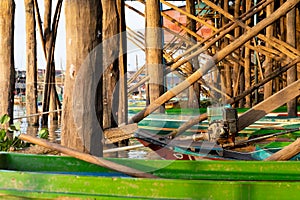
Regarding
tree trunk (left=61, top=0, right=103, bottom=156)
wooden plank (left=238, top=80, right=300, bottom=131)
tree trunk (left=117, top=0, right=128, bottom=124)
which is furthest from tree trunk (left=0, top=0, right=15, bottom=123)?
wooden plank (left=238, top=80, right=300, bottom=131)

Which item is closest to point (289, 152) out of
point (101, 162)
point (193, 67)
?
point (101, 162)

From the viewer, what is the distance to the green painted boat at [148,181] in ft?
10.6

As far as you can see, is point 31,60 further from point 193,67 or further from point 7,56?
point 193,67

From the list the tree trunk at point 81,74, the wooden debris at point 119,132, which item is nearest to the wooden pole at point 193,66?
the wooden debris at point 119,132

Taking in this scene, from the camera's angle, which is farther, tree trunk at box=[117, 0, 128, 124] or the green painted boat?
tree trunk at box=[117, 0, 128, 124]

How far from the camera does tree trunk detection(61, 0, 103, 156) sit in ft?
13.8

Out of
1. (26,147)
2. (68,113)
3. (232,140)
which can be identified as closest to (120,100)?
(26,147)

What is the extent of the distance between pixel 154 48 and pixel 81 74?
5.10m

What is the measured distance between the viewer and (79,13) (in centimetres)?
420

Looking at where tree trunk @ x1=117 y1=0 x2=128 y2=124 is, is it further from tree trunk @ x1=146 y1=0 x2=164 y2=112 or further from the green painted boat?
the green painted boat

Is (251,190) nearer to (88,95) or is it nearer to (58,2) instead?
(88,95)

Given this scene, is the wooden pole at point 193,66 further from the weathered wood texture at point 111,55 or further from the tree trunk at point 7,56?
the weathered wood texture at point 111,55

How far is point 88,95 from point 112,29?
306 cm

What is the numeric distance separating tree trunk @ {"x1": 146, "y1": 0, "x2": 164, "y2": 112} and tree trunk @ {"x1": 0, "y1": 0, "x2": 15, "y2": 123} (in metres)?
2.33
